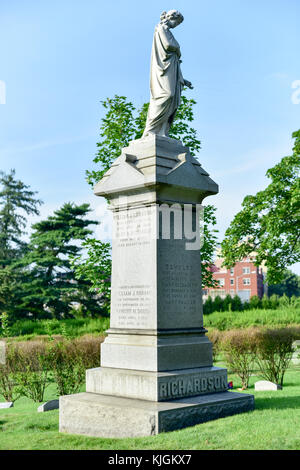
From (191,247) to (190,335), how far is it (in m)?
1.41

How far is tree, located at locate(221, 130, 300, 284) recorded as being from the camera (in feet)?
82.4

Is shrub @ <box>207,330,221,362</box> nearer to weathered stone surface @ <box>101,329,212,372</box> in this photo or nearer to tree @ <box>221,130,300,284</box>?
tree @ <box>221,130,300,284</box>

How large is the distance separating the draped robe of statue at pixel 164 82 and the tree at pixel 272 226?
55.7 ft

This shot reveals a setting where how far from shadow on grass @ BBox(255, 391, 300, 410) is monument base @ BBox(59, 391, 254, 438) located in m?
0.42

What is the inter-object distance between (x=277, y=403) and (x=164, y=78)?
581cm

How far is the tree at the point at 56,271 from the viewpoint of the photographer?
40344 millimetres

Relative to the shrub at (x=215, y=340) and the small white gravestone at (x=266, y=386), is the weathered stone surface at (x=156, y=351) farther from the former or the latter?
the shrub at (x=215, y=340)

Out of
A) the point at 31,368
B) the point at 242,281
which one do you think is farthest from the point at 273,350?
the point at 242,281

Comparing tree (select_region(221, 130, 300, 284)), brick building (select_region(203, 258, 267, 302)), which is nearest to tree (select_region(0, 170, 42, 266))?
tree (select_region(221, 130, 300, 284))

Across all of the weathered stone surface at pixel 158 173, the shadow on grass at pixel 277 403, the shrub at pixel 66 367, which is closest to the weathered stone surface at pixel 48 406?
the shrub at pixel 66 367

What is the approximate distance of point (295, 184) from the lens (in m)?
24.5

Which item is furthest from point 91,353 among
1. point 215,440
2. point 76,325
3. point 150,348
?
point 76,325

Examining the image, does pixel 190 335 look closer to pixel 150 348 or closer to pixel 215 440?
pixel 150 348

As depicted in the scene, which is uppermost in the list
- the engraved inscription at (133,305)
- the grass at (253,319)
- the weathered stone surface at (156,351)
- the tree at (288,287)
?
the tree at (288,287)
